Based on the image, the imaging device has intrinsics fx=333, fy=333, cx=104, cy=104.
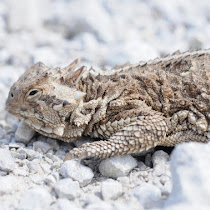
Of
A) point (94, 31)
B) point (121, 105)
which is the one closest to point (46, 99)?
point (121, 105)

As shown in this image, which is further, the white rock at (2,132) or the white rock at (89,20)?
the white rock at (89,20)

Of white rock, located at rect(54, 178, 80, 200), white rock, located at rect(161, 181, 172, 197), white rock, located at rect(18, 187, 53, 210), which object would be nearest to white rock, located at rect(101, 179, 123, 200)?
white rock, located at rect(54, 178, 80, 200)

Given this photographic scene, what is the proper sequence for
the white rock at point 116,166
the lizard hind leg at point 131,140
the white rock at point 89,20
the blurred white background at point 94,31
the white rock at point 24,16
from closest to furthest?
the white rock at point 116,166
the lizard hind leg at point 131,140
the blurred white background at point 94,31
the white rock at point 89,20
the white rock at point 24,16

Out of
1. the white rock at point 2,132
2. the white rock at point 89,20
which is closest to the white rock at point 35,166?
the white rock at point 2,132

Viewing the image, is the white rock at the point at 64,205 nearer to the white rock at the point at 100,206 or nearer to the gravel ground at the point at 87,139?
the gravel ground at the point at 87,139

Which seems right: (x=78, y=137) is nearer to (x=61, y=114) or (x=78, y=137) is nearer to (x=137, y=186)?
(x=61, y=114)

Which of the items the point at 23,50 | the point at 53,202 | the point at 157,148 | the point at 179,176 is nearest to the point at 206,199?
the point at 179,176

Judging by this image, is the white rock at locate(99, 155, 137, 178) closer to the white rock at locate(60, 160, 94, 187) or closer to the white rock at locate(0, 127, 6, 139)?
the white rock at locate(60, 160, 94, 187)

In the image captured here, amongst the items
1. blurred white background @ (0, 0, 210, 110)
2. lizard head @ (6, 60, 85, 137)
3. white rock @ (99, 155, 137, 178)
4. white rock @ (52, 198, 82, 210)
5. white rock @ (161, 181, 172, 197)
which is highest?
blurred white background @ (0, 0, 210, 110)
